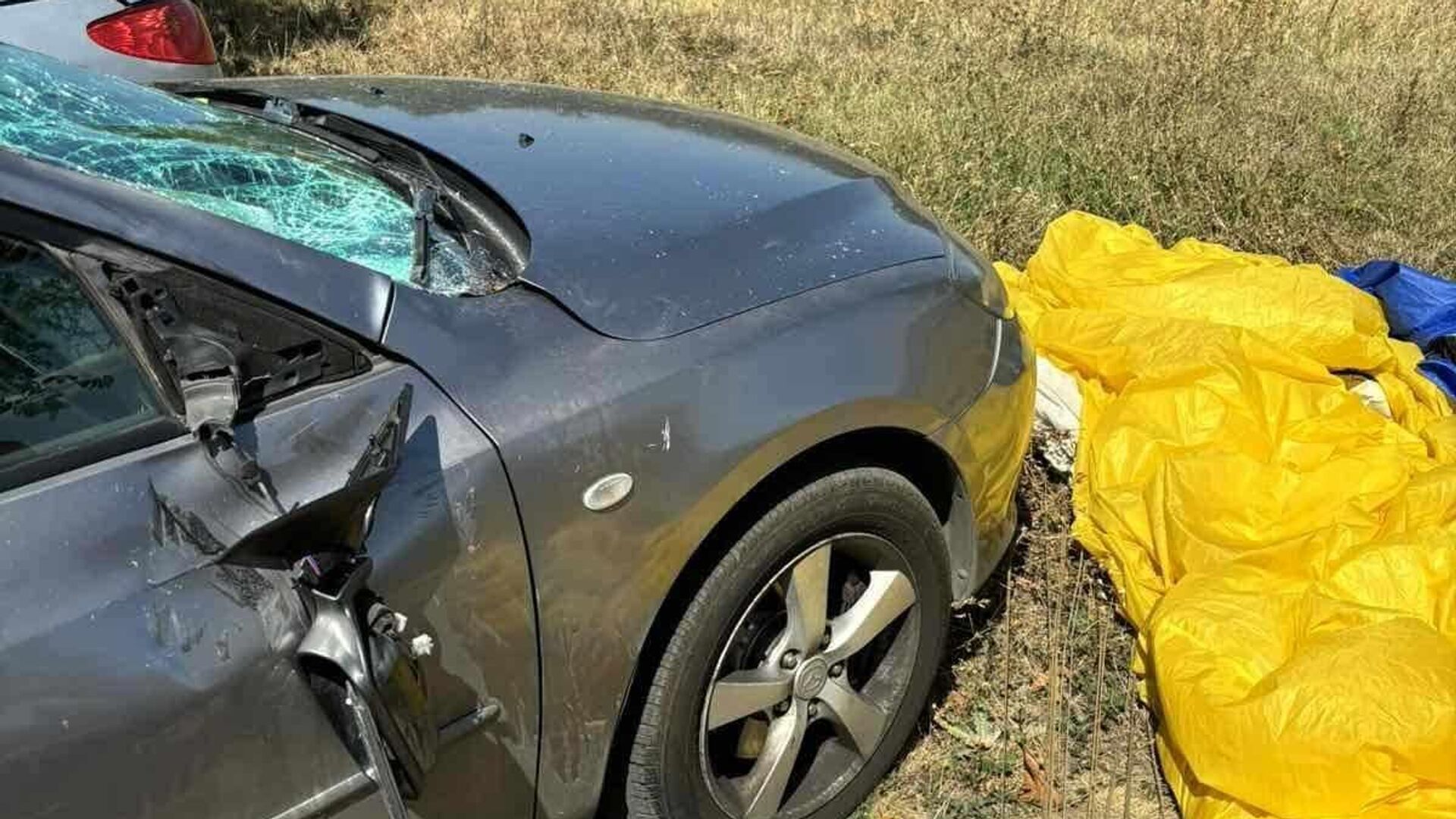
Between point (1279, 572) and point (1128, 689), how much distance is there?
45 centimetres

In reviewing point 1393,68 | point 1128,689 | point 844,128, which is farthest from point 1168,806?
point 1393,68

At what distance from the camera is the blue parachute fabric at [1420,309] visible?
12.7 feet

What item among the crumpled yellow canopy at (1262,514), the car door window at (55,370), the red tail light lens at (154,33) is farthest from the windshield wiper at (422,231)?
the red tail light lens at (154,33)

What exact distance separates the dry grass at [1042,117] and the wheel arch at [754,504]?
765 millimetres

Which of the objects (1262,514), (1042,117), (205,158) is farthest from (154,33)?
(1262,514)

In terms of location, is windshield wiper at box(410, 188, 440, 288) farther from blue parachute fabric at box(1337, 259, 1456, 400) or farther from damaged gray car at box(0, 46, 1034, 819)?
blue parachute fabric at box(1337, 259, 1456, 400)

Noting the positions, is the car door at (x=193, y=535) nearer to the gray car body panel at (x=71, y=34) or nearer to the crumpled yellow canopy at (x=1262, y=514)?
the crumpled yellow canopy at (x=1262, y=514)

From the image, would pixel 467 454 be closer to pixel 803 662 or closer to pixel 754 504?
pixel 754 504

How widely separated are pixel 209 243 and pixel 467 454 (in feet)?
1.35

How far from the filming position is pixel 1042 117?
5.61 metres

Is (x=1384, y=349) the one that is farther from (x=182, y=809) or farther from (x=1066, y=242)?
(x=182, y=809)

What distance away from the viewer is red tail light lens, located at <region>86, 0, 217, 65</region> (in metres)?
4.29

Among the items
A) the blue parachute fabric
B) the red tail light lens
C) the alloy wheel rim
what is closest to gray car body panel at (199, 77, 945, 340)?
the alloy wheel rim

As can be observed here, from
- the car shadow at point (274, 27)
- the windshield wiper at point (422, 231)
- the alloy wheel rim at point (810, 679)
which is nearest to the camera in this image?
the windshield wiper at point (422, 231)
